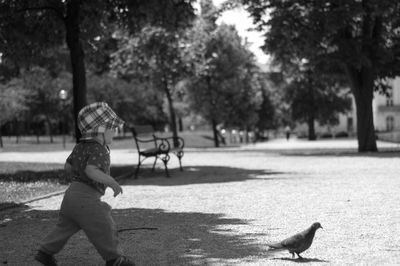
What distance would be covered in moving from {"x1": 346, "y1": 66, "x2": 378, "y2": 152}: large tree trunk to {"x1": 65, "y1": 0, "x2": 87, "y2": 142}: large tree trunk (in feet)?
43.0

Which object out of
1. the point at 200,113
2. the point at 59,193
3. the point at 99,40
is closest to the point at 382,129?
the point at 200,113

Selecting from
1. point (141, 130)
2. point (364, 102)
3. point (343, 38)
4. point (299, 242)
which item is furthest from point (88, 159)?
point (364, 102)

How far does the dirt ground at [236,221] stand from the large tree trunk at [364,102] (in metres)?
12.9

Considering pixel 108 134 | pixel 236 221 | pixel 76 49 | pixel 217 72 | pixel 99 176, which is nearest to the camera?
pixel 99 176

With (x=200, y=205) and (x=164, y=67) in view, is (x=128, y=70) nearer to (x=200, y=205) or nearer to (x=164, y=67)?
(x=164, y=67)

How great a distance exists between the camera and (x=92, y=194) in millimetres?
5270

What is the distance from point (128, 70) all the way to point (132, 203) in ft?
95.9

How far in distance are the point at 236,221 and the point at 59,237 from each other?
3234mm

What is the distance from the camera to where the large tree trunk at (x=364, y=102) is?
88.8 ft

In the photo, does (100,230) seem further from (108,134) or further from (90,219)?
(108,134)

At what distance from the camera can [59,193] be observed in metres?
12.0

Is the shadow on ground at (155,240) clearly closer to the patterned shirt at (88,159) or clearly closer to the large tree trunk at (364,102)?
the patterned shirt at (88,159)

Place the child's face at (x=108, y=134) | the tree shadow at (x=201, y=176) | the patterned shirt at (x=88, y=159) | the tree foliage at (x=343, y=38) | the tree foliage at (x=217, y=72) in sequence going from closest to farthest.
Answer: the patterned shirt at (x=88, y=159) < the child's face at (x=108, y=134) < the tree shadow at (x=201, y=176) < the tree foliage at (x=343, y=38) < the tree foliage at (x=217, y=72)

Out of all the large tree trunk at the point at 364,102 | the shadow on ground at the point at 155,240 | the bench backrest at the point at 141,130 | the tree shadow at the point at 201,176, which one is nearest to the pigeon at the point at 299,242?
the shadow on ground at the point at 155,240
